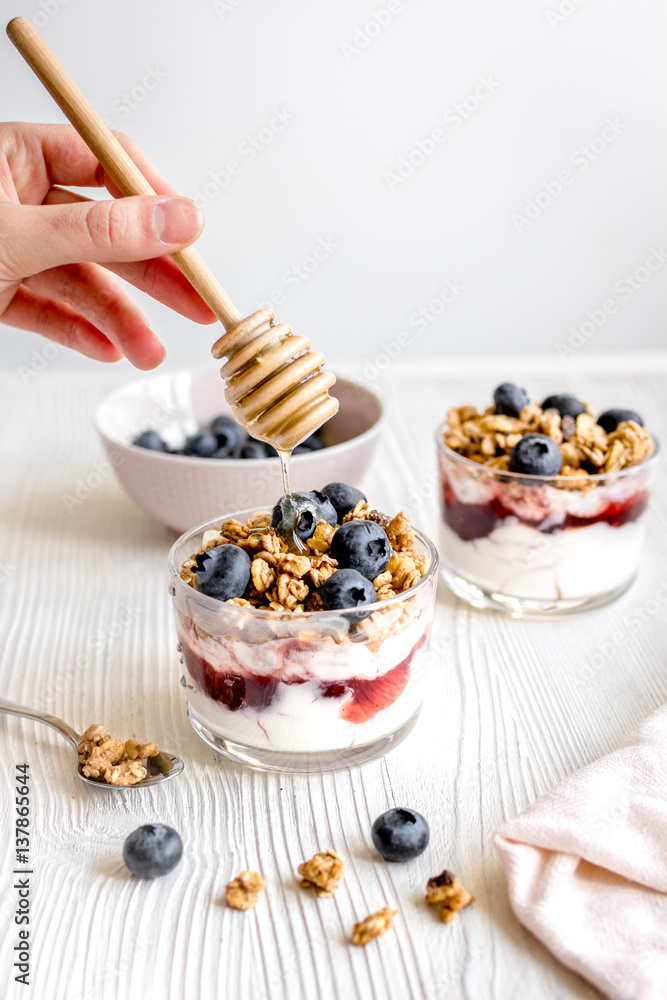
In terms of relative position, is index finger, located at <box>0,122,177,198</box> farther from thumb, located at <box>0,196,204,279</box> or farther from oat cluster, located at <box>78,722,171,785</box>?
oat cluster, located at <box>78,722,171,785</box>

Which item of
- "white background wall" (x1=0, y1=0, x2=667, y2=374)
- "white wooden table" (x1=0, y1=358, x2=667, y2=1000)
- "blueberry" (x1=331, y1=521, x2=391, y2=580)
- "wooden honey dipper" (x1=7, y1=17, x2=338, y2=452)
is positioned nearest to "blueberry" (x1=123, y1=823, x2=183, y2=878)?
"white wooden table" (x1=0, y1=358, x2=667, y2=1000)

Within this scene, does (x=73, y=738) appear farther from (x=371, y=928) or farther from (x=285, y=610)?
(x=371, y=928)

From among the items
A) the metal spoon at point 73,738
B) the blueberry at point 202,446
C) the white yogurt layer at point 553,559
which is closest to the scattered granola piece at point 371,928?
the metal spoon at point 73,738

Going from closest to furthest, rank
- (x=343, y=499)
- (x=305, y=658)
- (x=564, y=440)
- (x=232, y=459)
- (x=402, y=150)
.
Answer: (x=305, y=658), (x=343, y=499), (x=564, y=440), (x=232, y=459), (x=402, y=150)

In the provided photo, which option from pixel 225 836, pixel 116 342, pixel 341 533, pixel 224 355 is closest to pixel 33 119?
pixel 116 342

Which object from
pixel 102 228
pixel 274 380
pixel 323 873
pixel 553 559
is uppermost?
pixel 102 228

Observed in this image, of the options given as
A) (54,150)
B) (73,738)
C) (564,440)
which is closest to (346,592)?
(73,738)

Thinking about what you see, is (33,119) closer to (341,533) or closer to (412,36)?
(412,36)
